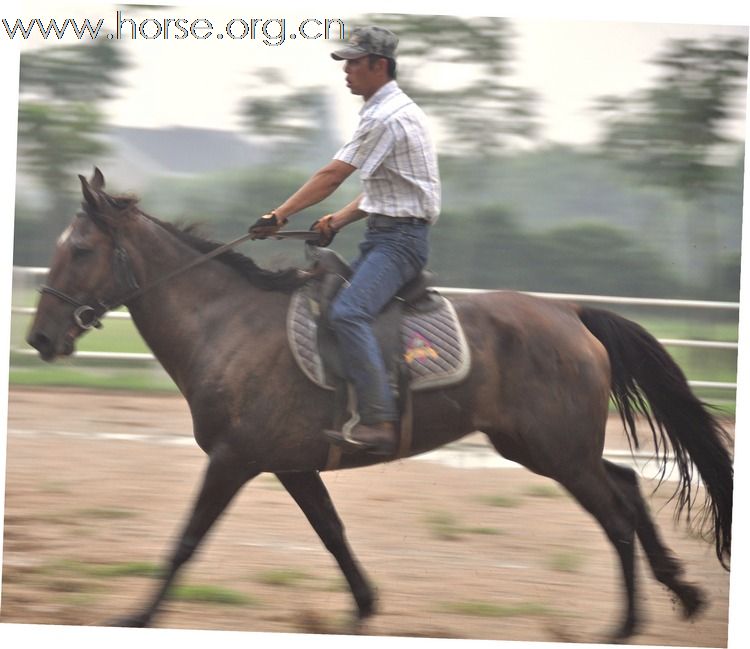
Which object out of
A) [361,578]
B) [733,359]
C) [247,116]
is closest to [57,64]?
[247,116]

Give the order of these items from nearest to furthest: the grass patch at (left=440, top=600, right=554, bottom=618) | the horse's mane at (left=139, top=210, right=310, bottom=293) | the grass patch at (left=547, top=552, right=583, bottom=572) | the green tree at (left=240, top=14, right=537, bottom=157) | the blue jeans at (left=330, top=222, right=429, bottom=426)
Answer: the blue jeans at (left=330, top=222, right=429, bottom=426) → the horse's mane at (left=139, top=210, right=310, bottom=293) → the grass patch at (left=440, top=600, right=554, bottom=618) → the grass patch at (left=547, top=552, right=583, bottom=572) → the green tree at (left=240, top=14, right=537, bottom=157)

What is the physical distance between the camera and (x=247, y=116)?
787 centimetres

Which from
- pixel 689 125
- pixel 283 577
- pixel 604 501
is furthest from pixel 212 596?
pixel 689 125

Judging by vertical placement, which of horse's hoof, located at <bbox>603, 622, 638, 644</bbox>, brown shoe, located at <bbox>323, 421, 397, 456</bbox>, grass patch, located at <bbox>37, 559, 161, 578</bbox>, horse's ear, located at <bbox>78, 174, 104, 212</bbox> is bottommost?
grass patch, located at <bbox>37, 559, 161, 578</bbox>

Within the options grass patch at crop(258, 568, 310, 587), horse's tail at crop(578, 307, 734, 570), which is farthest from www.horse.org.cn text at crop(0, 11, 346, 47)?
grass patch at crop(258, 568, 310, 587)

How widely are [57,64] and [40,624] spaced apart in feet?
15.6

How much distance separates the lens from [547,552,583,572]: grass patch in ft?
18.5

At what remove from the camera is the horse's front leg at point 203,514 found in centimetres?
426

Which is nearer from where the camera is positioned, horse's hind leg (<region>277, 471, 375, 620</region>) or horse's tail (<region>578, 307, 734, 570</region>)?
horse's hind leg (<region>277, 471, 375, 620</region>)

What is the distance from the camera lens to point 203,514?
4.28 meters

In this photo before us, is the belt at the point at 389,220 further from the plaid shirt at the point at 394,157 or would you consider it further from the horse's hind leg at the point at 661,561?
the horse's hind leg at the point at 661,561

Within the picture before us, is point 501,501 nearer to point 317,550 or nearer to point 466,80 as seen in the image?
point 317,550

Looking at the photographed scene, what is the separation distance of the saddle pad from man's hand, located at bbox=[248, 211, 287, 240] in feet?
1.10

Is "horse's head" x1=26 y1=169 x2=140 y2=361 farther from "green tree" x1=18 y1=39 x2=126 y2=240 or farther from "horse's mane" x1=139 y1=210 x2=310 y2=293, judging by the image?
"green tree" x1=18 y1=39 x2=126 y2=240
